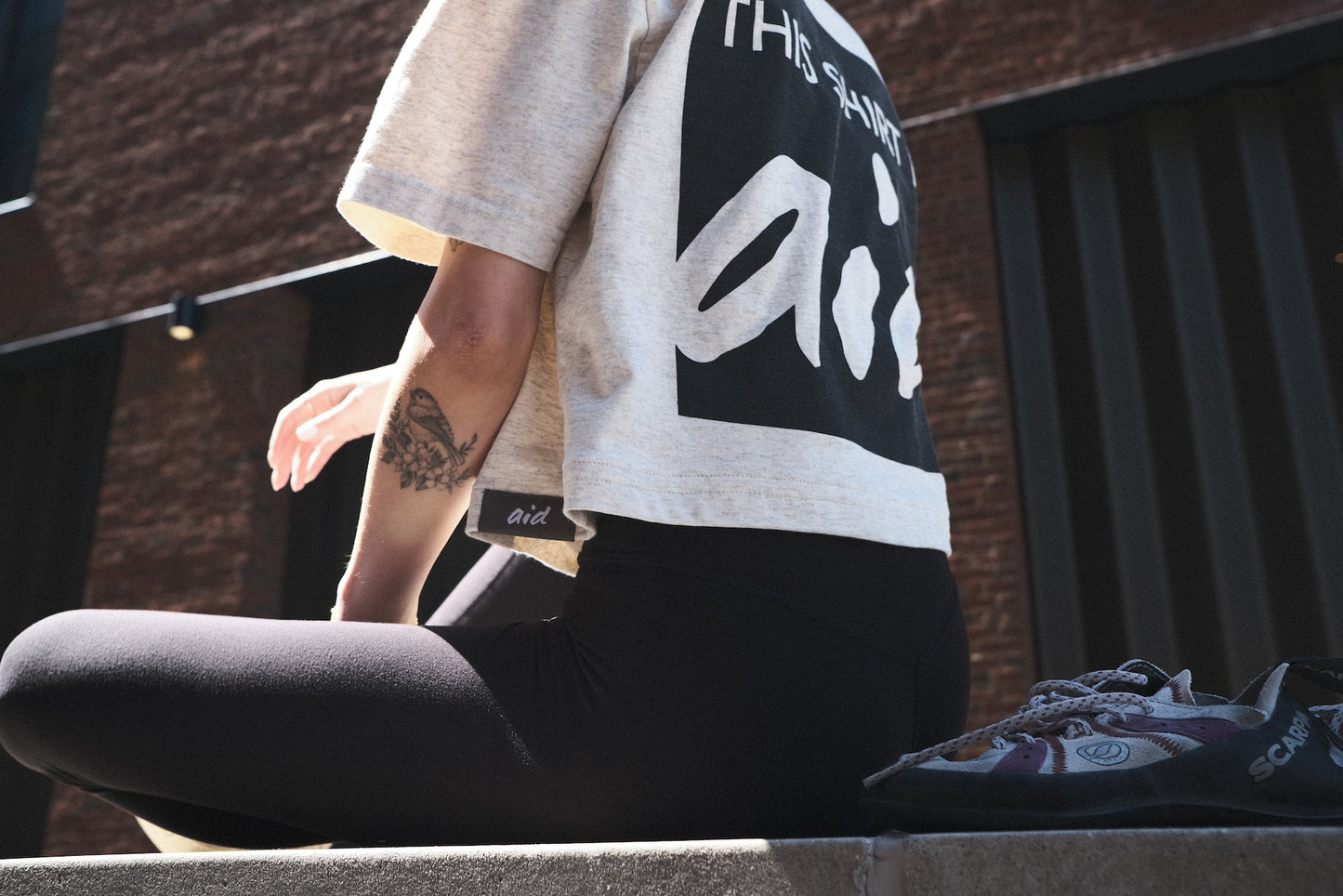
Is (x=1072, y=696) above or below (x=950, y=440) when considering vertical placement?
above

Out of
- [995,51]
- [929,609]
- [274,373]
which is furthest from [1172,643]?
[274,373]

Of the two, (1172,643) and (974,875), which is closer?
(974,875)

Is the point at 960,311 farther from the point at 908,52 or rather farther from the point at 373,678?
the point at 373,678

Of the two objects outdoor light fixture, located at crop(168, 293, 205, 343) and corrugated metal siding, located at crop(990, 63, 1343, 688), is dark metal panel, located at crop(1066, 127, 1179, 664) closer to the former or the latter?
corrugated metal siding, located at crop(990, 63, 1343, 688)

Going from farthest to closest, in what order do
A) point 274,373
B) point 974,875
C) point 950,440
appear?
point 274,373 → point 950,440 → point 974,875

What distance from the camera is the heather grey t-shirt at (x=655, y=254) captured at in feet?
2.97

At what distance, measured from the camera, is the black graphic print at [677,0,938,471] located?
0.95 meters

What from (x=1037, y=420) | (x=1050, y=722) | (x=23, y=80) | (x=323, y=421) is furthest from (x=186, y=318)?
(x=1050, y=722)

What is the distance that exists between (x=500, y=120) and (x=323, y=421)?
530mm

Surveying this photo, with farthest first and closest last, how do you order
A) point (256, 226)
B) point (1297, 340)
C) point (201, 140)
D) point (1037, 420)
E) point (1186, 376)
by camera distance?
point (201, 140) → point (256, 226) → point (1037, 420) → point (1186, 376) → point (1297, 340)

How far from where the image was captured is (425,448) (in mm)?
974

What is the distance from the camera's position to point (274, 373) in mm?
5676

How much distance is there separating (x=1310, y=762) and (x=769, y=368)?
0.51 metres

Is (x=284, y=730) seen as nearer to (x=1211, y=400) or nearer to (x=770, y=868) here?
(x=770, y=868)
